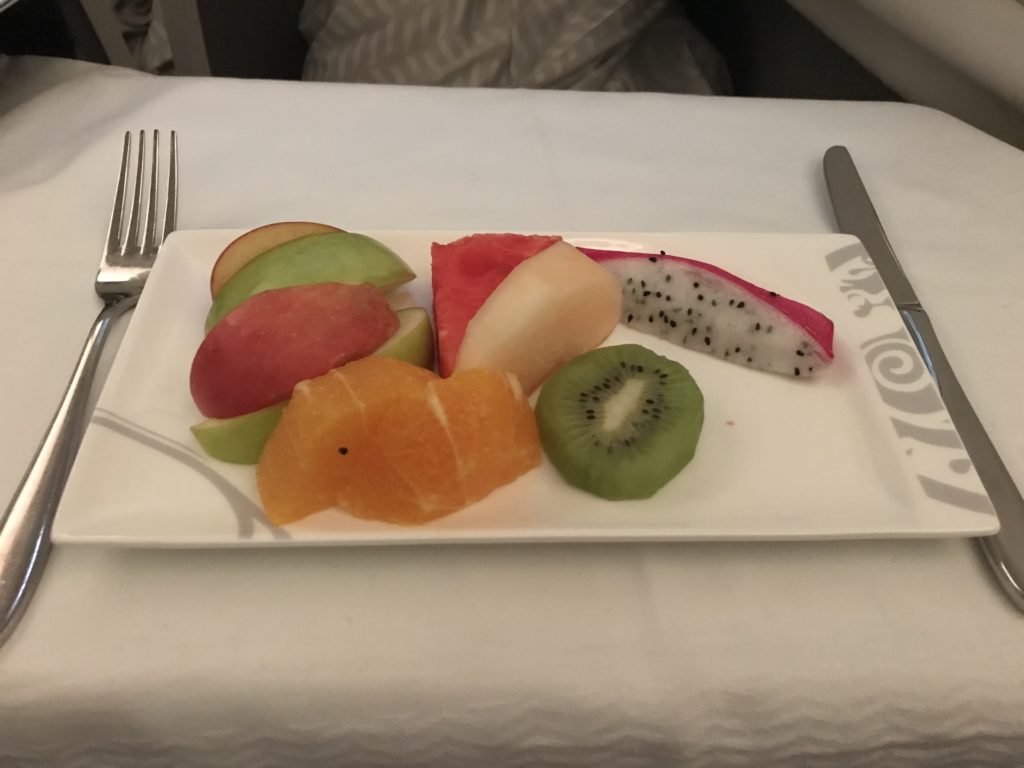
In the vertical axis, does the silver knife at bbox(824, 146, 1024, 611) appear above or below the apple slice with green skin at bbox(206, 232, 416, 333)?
below

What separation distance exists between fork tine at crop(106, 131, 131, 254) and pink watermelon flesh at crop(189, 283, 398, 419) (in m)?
0.35

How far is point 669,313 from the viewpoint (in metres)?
0.85

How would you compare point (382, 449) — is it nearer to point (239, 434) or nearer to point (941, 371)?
point (239, 434)

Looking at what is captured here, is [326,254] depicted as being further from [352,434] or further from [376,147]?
[376,147]

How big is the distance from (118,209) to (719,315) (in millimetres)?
784

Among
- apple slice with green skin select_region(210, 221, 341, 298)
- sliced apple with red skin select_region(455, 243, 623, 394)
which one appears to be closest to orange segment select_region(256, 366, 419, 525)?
sliced apple with red skin select_region(455, 243, 623, 394)

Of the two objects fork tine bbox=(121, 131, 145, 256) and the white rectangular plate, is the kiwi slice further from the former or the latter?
fork tine bbox=(121, 131, 145, 256)

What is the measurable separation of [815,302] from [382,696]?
64cm

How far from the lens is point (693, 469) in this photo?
0.71m

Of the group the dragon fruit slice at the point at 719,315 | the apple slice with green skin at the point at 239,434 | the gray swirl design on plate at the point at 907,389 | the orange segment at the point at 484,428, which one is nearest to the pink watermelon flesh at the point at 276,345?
the apple slice with green skin at the point at 239,434

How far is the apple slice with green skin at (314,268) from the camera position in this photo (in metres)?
0.77

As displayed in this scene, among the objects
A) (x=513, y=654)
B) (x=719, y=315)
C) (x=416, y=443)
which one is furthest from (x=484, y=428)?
(x=719, y=315)

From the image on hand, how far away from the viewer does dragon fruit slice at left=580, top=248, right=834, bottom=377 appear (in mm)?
808

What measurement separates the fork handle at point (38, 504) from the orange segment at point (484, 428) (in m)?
0.35
